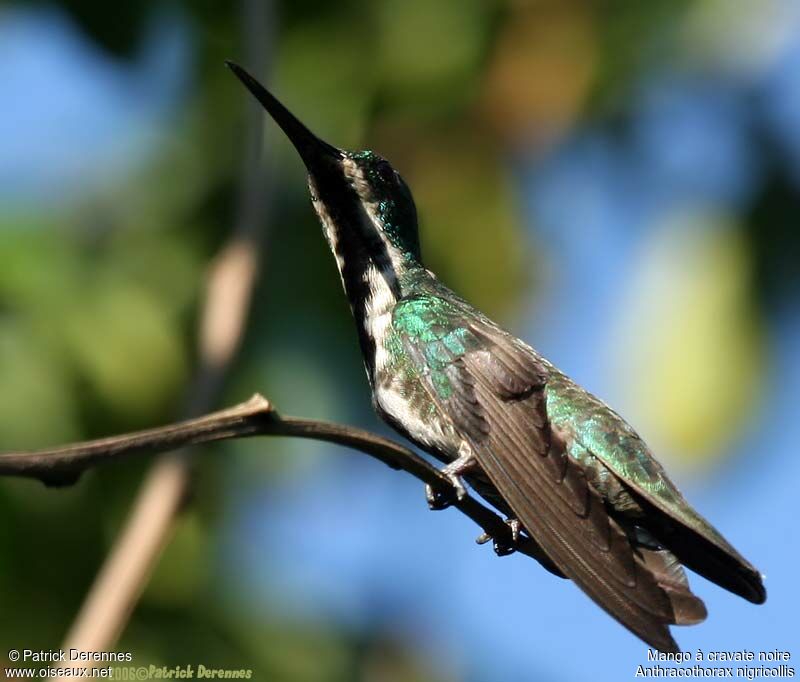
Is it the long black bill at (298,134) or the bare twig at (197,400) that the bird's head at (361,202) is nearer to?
the long black bill at (298,134)

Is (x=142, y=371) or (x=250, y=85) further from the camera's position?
(x=142, y=371)

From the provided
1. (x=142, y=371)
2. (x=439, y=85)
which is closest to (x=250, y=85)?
(x=142, y=371)

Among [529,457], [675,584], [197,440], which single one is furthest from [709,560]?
[197,440]

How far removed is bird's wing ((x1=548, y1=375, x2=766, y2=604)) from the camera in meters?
3.49

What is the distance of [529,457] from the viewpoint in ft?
12.3

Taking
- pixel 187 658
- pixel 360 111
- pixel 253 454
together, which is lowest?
pixel 187 658

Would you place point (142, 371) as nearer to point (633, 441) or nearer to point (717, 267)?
point (633, 441)

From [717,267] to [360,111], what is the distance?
59.9 inches

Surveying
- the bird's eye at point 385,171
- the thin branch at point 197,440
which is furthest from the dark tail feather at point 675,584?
the bird's eye at point 385,171

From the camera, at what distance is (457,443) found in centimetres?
393

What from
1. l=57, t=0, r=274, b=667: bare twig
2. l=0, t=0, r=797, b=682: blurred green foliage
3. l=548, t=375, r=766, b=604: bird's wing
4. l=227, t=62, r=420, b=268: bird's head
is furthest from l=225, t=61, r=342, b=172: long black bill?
l=548, t=375, r=766, b=604: bird's wing

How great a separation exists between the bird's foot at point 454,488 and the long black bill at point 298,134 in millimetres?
1220

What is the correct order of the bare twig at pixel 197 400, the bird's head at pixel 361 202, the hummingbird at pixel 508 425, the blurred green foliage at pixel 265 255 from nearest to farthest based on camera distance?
the bare twig at pixel 197 400 → the hummingbird at pixel 508 425 → the blurred green foliage at pixel 265 255 → the bird's head at pixel 361 202

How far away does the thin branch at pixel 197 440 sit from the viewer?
1.67 meters
